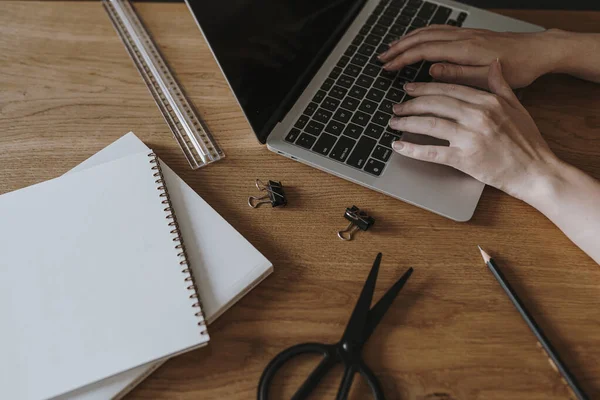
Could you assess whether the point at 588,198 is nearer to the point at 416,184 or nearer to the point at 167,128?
the point at 416,184

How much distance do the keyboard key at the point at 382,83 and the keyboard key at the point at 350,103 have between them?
5 centimetres

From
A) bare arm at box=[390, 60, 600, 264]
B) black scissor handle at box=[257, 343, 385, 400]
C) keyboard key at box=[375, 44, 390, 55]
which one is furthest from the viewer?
keyboard key at box=[375, 44, 390, 55]

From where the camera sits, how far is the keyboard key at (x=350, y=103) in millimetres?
750

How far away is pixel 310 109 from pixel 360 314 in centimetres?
32

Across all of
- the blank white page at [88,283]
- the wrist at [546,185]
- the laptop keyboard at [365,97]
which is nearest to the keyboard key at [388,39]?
the laptop keyboard at [365,97]

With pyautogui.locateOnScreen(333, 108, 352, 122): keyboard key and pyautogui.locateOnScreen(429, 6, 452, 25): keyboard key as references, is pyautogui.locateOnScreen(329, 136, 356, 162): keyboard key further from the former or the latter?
pyautogui.locateOnScreen(429, 6, 452, 25): keyboard key

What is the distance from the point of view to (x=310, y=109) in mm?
741

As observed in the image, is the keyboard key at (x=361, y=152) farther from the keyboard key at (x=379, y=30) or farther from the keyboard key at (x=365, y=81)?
the keyboard key at (x=379, y=30)

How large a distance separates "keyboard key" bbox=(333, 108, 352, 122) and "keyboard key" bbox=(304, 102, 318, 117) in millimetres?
32

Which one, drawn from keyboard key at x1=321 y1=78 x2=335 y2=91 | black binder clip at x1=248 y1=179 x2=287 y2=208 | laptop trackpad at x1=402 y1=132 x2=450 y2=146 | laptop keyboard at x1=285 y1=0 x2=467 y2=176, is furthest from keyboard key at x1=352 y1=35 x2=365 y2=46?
black binder clip at x1=248 y1=179 x2=287 y2=208

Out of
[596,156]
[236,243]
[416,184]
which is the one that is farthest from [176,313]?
[596,156]

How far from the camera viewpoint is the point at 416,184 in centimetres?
67

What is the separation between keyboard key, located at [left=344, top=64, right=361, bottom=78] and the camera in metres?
0.80

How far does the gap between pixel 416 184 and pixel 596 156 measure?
27cm
